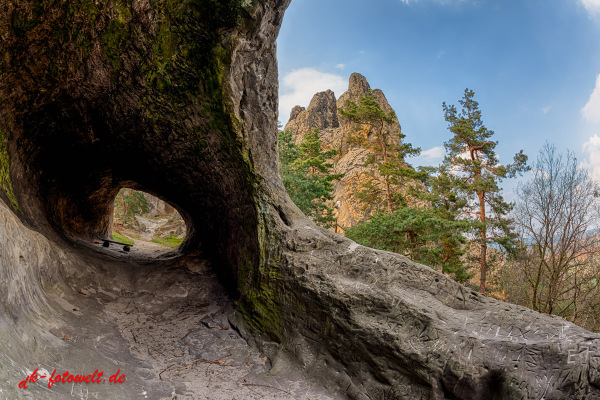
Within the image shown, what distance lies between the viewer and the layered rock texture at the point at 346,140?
26.4m

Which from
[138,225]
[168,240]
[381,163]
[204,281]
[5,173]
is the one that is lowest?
[168,240]

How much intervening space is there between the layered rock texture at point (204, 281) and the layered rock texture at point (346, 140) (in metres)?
17.7

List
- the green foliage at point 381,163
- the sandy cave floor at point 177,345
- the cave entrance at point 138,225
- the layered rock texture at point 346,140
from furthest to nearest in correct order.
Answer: the layered rock texture at point 346,140 < the cave entrance at point 138,225 < the green foliage at point 381,163 < the sandy cave floor at point 177,345

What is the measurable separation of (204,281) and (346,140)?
26481mm

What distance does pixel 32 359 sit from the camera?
309 cm

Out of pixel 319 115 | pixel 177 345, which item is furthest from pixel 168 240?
pixel 319 115

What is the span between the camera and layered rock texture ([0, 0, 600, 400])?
375 cm

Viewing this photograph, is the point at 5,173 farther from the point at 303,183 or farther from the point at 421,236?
the point at 421,236

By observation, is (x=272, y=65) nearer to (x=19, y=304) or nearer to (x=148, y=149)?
(x=148, y=149)

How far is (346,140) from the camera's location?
31969mm

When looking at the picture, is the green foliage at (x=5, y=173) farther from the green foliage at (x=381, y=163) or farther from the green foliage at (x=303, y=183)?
the green foliage at (x=381, y=163)

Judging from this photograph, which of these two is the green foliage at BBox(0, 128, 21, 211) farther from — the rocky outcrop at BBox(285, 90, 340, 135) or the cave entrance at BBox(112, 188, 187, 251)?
the rocky outcrop at BBox(285, 90, 340, 135)

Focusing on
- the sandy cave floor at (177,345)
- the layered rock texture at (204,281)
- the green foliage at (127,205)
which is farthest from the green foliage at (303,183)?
the green foliage at (127,205)

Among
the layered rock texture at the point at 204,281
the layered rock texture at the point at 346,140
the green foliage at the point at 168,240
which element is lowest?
the green foliage at the point at 168,240
